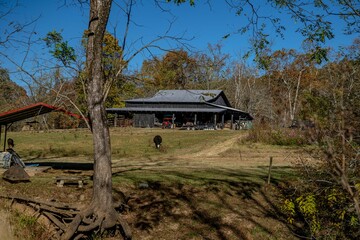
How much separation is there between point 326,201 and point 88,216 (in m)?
6.80

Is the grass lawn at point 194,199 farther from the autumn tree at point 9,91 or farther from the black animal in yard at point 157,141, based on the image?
the black animal in yard at point 157,141

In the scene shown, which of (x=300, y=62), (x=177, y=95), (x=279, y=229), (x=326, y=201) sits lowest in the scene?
(x=279, y=229)

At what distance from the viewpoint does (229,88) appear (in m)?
73.8

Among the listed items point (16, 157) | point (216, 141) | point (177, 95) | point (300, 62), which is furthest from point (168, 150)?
point (300, 62)

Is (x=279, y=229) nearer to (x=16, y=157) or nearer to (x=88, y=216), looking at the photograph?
(x=88, y=216)

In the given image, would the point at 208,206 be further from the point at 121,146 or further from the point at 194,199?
the point at 121,146

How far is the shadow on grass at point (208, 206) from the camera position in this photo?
1077cm

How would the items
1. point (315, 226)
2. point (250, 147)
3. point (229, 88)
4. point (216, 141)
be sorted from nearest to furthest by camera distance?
1. point (315, 226)
2. point (250, 147)
3. point (216, 141)
4. point (229, 88)

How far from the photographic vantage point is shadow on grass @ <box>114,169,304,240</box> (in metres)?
10.8

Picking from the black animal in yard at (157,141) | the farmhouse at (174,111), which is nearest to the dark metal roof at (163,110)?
the farmhouse at (174,111)

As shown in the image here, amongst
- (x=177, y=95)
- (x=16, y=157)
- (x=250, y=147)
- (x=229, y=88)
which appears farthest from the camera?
(x=229, y=88)

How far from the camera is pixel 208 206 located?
12.0 metres

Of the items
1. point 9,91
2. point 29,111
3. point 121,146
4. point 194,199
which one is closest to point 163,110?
point 9,91

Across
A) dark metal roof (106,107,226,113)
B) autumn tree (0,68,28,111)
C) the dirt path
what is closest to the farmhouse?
dark metal roof (106,107,226,113)
